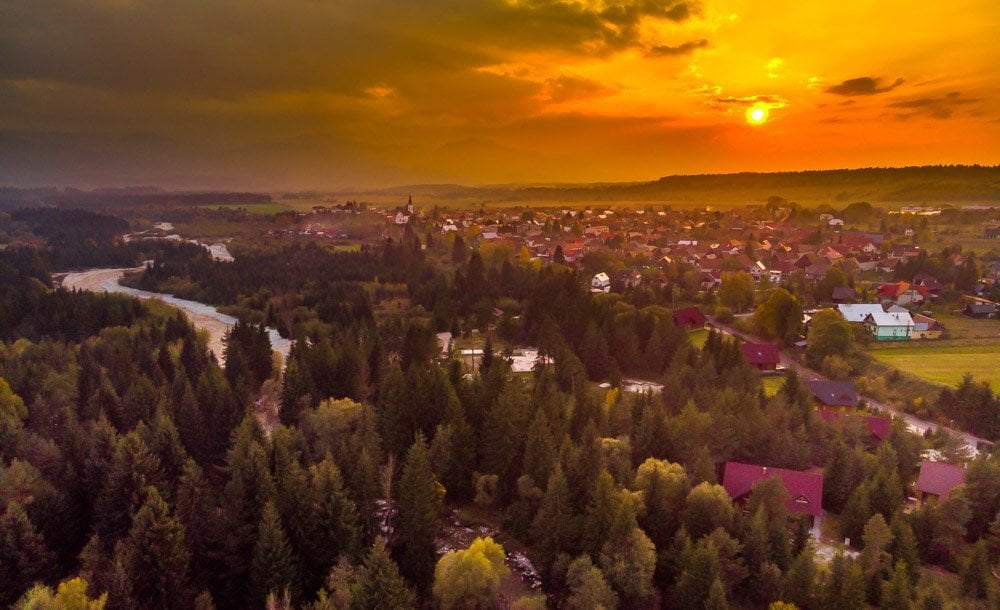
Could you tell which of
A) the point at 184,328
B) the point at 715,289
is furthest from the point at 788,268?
the point at 184,328

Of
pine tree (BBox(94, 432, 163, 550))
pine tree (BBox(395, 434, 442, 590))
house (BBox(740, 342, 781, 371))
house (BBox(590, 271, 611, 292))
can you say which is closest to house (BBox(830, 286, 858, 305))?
house (BBox(740, 342, 781, 371))

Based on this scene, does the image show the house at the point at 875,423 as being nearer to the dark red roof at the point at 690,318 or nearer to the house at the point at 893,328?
the house at the point at 893,328

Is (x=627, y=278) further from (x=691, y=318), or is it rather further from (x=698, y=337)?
(x=698, y=337)

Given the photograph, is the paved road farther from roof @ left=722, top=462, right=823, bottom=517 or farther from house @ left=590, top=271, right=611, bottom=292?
house @ left=590, top=271, right=611, bottom=292

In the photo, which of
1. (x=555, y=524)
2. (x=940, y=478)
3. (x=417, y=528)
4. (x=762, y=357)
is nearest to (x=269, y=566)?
(x=417, y=528)

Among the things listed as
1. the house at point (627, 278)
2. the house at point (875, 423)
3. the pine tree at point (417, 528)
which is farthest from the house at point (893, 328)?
the pine tree at point (417, 528)

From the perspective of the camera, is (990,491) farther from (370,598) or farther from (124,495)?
(124,495)
